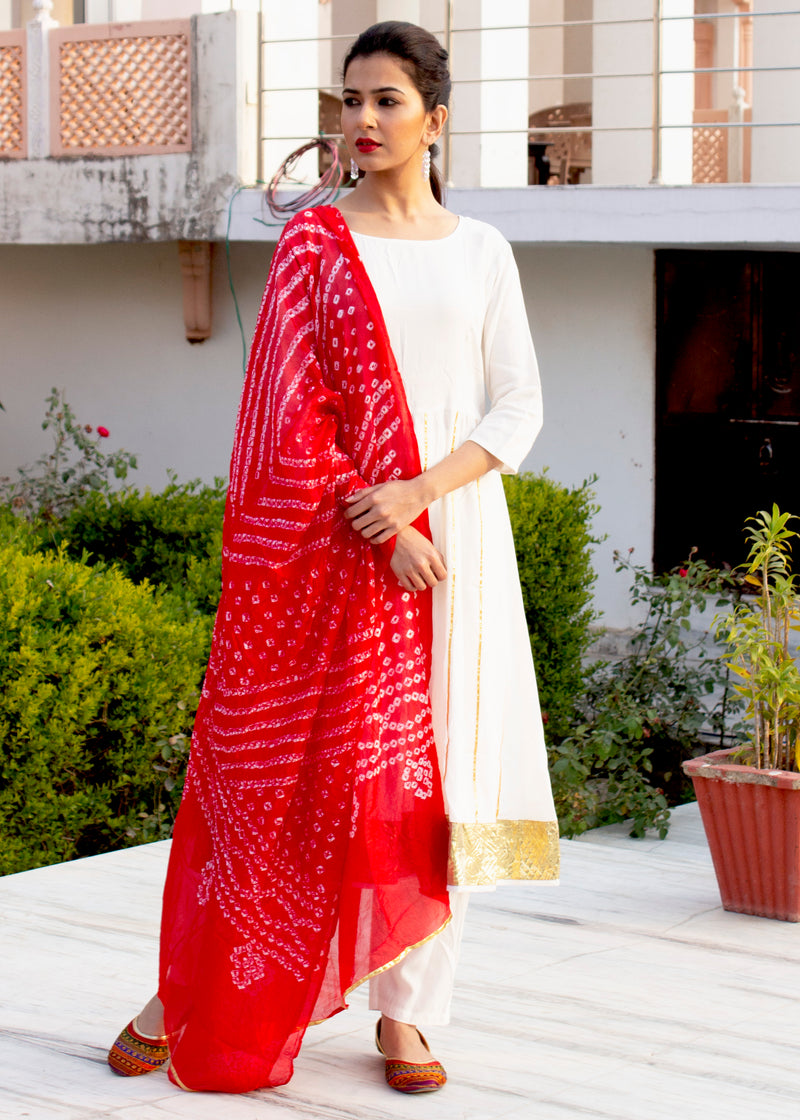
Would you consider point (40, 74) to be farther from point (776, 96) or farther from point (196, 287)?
point (776, 96)

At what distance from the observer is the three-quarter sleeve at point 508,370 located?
259 centimetres

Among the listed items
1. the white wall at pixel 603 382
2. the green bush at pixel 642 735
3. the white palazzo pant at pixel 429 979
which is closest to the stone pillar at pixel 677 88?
the white wall at pixel 603 382

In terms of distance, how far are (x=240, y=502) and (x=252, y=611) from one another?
0.19 metres

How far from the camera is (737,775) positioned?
3732mm

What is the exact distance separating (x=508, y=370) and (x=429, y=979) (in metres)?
1.05

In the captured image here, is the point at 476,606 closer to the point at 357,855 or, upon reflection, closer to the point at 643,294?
the point at 357,855

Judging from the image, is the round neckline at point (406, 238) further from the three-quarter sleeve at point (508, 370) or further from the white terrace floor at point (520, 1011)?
the white terrace floor at point (520, 1011)

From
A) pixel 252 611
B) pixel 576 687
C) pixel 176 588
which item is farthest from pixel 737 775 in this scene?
pixel 576 687

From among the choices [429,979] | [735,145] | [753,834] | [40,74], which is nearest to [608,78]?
[735,145]

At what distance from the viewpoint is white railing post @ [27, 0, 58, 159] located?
881cm

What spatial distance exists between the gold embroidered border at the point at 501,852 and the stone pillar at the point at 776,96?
7726 mm

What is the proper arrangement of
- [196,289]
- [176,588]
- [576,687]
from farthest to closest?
[196,289] → [576,687] → [176,588]

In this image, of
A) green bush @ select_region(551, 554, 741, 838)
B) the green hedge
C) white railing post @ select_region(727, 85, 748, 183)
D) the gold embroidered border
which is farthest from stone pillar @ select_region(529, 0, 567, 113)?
the gold embroidered border

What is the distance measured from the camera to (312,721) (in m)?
2.54
